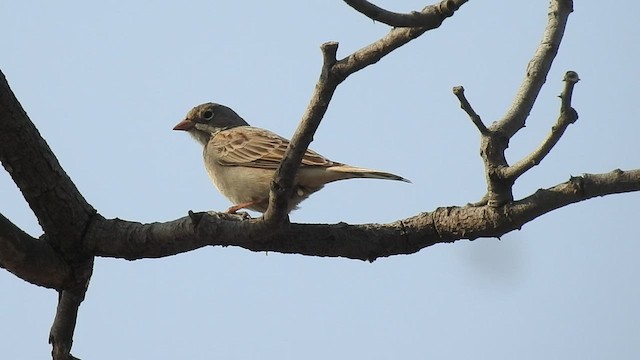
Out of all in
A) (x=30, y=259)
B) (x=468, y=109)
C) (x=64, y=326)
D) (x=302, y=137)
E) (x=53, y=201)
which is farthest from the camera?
(x=64, y=326)

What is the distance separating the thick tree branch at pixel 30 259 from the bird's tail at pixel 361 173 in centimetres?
259

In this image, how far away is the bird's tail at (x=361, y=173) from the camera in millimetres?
7654

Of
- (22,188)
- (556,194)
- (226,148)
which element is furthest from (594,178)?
(226,148)

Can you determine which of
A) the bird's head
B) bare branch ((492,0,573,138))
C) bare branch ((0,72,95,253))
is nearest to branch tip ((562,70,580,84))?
bare branch ((492,0,573,138))

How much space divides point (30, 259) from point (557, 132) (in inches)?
132

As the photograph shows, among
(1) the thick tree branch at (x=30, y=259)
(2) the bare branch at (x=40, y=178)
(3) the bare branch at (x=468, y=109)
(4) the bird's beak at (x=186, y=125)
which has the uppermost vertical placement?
(4) the bird's beak at (x=186, y=125)

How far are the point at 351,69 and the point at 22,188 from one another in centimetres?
261

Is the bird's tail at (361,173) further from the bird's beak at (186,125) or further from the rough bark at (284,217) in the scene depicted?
the bird's beak at (186,125)

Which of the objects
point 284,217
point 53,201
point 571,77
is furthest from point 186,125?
point 571,77

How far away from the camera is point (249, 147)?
979cm

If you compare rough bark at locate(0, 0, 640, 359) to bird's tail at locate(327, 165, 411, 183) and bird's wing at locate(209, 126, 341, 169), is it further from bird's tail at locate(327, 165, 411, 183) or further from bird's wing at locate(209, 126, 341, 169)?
bird's wing at locate(209, 126, 341, 169)

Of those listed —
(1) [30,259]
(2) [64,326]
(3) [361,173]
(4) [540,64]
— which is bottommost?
(2) [64,326]

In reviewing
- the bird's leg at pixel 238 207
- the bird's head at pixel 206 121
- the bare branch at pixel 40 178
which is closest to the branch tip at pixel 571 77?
the bare branch at pixel 40 178

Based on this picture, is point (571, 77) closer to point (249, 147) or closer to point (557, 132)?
point (557, 132)
